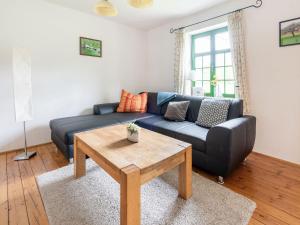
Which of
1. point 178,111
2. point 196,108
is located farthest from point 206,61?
point 178,111

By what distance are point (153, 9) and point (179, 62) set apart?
1035 millimetres

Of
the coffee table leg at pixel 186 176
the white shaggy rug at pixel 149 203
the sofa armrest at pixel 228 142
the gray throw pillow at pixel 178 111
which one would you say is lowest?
the white shaggy rug at pixel 149 203

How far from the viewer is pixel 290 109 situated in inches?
90.2

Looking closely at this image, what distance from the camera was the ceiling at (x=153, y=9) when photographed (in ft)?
9.27

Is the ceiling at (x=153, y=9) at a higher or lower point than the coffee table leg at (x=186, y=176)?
higher

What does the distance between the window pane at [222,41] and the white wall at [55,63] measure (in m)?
1.89

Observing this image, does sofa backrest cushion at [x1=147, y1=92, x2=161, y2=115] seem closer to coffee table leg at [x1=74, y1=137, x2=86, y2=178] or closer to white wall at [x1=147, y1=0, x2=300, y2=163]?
white wall at [x1=147, y1=0, x2=300, y2=163]

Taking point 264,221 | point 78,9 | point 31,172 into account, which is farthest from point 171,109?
point 78,9

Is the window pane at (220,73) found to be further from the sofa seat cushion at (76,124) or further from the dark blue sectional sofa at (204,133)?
the sofa seat cushion at (76,124)

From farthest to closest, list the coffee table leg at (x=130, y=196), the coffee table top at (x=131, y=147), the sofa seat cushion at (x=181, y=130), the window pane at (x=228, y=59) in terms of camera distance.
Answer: the window pane at (x=228, y=59), the sofa seat cushion at (x=181, y=130), the coffee table top at (x=131, y=147), the coffee table leg at (x=130, y=196)

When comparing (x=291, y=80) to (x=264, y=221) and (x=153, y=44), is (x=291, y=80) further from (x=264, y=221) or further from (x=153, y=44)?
(x=153, y=44)

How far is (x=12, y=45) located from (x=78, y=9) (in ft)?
3.99

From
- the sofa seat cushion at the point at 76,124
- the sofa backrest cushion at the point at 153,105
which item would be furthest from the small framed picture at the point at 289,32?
the sofa seat cushion at the point at 76,124

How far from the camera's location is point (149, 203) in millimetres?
1598
